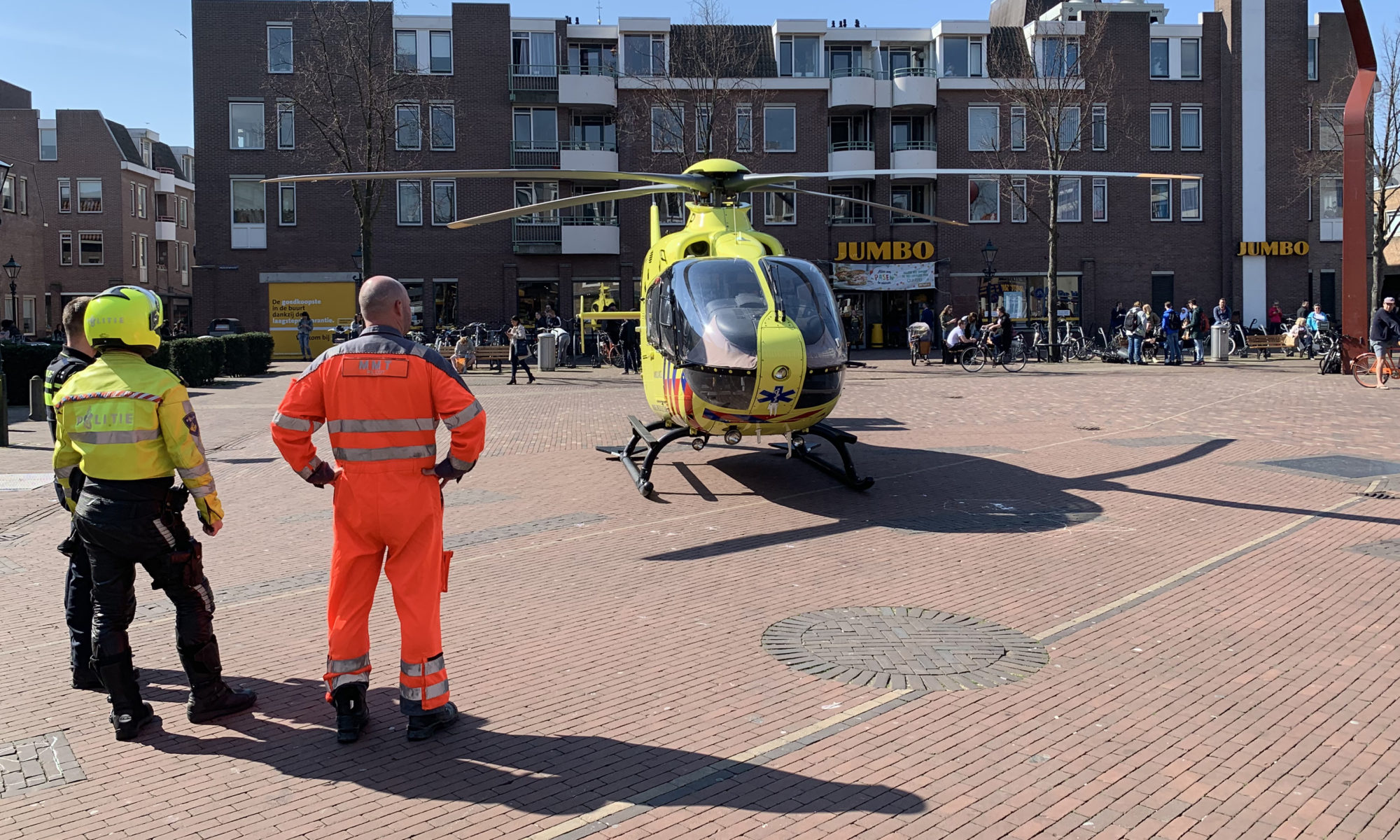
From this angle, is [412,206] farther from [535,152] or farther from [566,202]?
[566,202]

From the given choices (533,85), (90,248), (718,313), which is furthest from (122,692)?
(90,248)

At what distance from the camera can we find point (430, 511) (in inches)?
182

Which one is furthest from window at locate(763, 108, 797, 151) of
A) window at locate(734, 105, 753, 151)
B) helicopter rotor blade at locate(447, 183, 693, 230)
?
helicopter rotor blade at locate(447, 183, 693, 230)

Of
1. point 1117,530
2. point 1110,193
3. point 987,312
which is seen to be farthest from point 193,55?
point 1117,530

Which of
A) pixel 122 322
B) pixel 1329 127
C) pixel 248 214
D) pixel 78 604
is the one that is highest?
pixel 1329 127

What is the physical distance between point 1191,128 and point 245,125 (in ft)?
117

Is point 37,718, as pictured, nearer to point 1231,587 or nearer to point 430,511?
point 430,511

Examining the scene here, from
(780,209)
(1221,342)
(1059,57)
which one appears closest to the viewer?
(1221,342)

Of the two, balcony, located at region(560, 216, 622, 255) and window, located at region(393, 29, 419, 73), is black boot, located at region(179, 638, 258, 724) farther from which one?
window, located at region(393, 29, 419, 73)

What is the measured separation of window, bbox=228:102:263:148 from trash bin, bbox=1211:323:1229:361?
106 ft

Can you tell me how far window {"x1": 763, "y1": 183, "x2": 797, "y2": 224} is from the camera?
139 feet

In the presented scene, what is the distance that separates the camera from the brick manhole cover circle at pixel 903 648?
A: 5426 mm

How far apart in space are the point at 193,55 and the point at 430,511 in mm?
41035

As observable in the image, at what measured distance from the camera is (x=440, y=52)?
40781 millimetres
